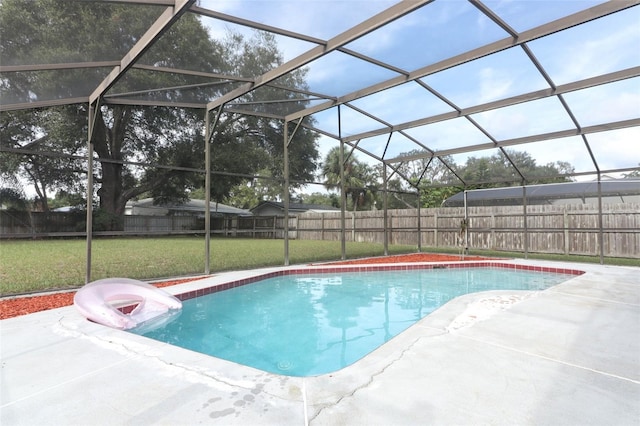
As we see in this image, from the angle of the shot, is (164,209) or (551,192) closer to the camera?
(551,192)

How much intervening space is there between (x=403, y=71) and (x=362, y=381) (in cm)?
484

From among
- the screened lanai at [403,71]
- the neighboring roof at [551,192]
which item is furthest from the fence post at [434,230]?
the screened lanai at [403,71]

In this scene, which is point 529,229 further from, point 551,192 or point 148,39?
point 148,39

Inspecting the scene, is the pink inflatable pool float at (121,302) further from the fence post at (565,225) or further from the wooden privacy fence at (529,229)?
the fence post at (565,225)

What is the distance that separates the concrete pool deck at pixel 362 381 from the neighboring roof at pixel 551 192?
930 centimetres

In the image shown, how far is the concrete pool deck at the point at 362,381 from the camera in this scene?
1684 millimetres

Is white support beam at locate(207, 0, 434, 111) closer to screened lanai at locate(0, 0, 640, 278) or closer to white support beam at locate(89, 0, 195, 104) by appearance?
screened lanai at locate(0, 0, 640, 278)

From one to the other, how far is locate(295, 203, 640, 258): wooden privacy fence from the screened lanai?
1848 mm

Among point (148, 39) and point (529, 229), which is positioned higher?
point (148, 39)

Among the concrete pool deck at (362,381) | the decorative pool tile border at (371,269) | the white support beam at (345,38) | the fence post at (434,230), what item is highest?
the white support beam at (345,38)

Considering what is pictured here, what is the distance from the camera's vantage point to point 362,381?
6.66 ft

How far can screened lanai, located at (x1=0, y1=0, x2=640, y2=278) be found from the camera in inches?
151

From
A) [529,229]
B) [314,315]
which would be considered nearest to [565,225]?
[529,229]

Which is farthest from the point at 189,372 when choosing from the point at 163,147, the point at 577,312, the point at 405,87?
the point at 163,147
